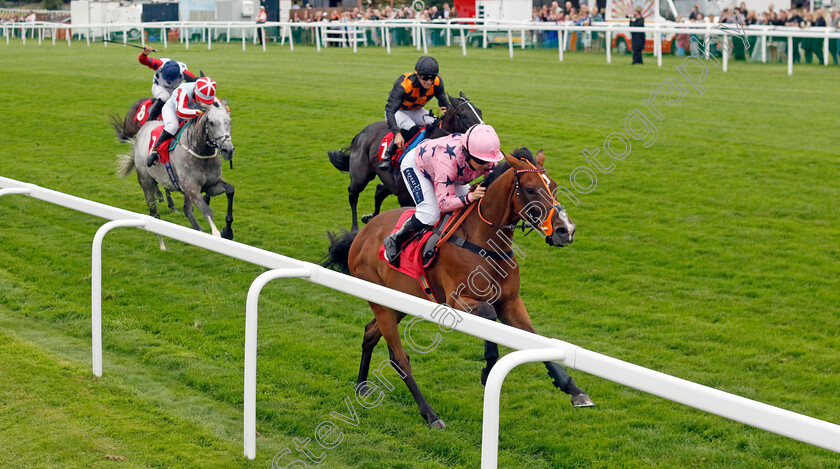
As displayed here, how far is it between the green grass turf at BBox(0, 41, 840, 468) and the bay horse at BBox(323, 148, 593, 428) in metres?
0.32

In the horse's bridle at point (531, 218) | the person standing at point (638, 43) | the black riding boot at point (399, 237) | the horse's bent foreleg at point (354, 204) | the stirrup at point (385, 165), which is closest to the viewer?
the horse's bridle at point (531, 218)

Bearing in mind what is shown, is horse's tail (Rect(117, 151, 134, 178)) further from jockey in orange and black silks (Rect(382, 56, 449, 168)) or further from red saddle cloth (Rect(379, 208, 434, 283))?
red saddle cloth (Rect(379, 208, 434, 283))

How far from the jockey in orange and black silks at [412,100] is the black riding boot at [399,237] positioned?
258cm

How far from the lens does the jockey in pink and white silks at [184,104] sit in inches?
309

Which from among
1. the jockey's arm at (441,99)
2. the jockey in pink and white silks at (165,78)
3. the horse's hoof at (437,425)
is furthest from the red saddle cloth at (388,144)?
the horse's hoof at (437,425)

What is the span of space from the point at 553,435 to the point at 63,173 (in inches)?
344

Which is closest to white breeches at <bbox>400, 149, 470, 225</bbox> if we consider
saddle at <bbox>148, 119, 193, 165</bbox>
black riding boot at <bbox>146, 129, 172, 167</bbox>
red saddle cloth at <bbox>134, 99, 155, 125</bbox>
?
saddle at <bbox>148, 119, 193, 165</bbox>

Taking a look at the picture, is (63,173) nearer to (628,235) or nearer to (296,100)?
(296,100)

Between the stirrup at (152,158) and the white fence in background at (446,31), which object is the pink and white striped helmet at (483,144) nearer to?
the stirrup at (152,158)

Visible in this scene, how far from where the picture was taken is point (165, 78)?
8.91 metres

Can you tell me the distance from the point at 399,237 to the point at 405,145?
2952 mm

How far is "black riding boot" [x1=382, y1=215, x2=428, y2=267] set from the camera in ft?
15.1

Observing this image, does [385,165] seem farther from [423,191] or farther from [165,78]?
[423,191]

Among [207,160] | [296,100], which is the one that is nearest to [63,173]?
[207,160]
